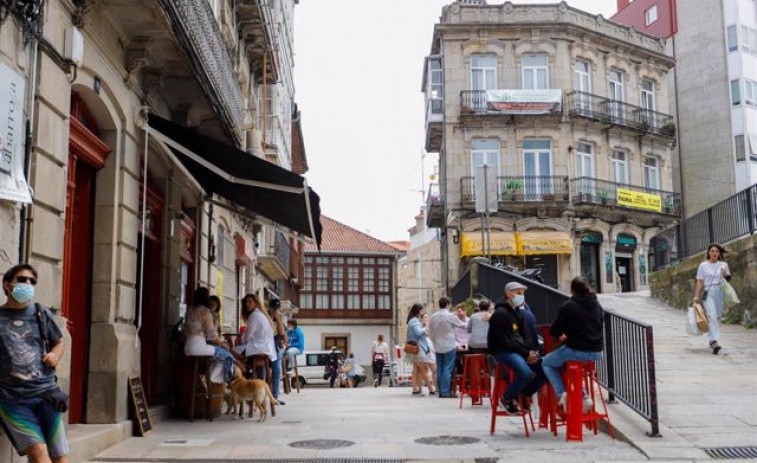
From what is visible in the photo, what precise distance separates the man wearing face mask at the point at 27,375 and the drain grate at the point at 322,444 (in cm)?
309

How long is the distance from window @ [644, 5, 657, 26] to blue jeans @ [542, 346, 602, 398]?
4312 cm

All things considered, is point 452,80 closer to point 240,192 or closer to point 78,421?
point 240,192

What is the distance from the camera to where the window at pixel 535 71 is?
3866cm

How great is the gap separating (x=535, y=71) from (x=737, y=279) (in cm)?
2306

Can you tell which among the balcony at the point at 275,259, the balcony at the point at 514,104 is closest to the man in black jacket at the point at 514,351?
the balcony at the point at 275,259

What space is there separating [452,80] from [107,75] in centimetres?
3050

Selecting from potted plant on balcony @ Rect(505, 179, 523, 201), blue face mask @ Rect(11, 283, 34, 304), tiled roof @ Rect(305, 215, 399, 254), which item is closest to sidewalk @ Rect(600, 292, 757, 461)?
blue face mask @ Rect(11, 283, 34, 304)

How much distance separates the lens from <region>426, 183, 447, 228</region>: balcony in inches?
1593

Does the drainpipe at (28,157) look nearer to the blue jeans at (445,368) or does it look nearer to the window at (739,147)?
the blue jeans at (445,368)

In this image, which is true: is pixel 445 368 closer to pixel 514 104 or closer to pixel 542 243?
pixel 542 243

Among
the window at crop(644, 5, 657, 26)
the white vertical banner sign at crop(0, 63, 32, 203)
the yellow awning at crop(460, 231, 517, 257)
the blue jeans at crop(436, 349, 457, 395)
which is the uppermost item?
the window at crop(644, 5, 657, 26)

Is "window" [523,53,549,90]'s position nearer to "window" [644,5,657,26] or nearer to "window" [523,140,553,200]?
"window" [523,140,553,200]

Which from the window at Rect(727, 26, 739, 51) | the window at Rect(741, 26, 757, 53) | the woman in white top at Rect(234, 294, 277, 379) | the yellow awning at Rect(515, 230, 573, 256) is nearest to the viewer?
the woman in white top at Rect(234, 294, 277, 379)

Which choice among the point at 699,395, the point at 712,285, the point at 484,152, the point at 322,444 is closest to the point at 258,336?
the point at 322,444
